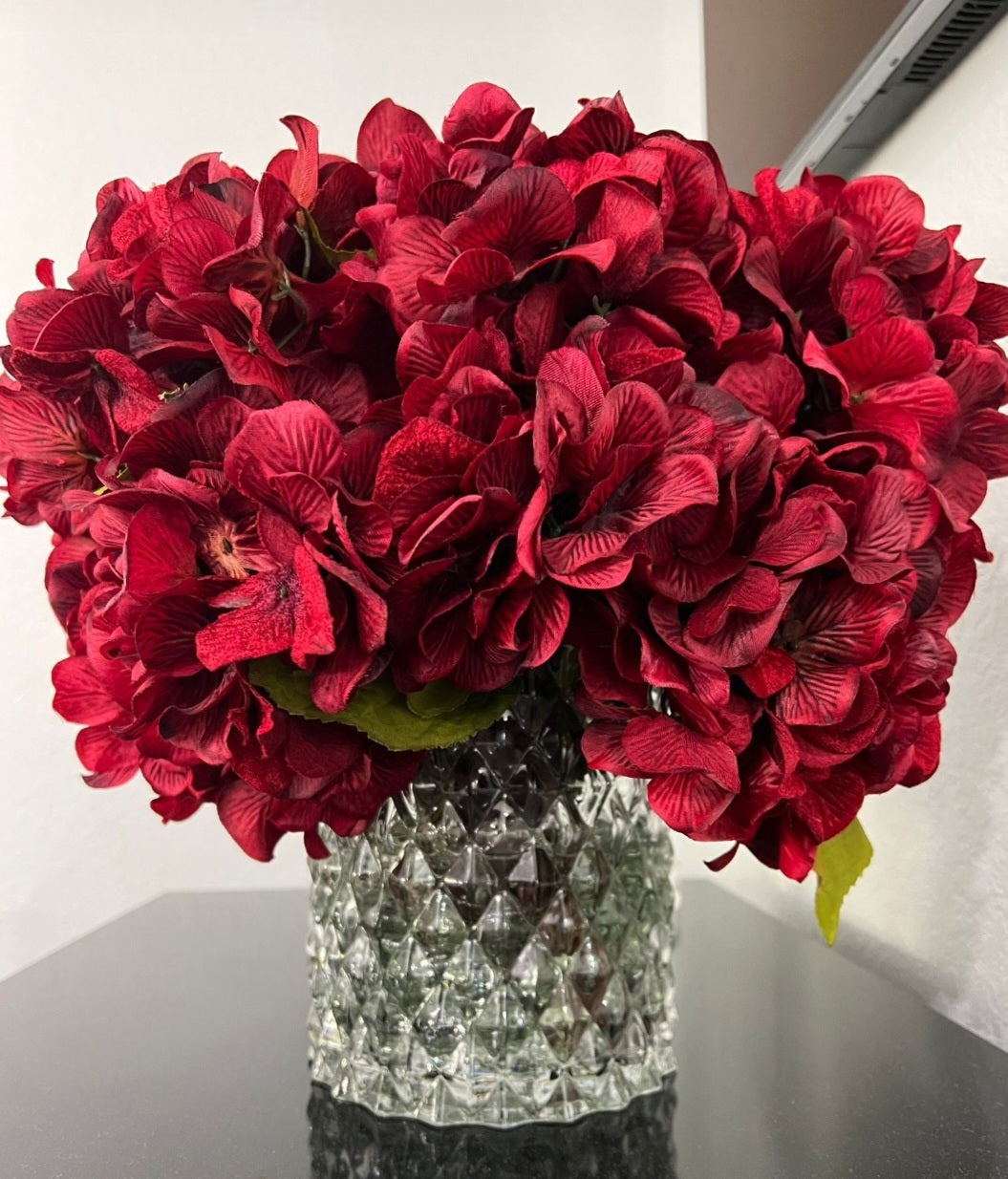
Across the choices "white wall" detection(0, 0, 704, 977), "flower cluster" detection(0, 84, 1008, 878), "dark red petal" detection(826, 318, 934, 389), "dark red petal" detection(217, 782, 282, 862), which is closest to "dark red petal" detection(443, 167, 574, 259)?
"flower cluster" detection(0, 84, 1008, 878)

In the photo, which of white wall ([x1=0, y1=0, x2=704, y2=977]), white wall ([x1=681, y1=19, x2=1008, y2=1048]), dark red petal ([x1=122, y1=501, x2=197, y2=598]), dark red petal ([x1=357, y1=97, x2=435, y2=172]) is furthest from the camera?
white wall ([x1=0, y1=0, x2=704, y2=977])

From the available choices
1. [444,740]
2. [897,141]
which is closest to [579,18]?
[897,141]

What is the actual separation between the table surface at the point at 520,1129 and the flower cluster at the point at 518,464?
0.16m

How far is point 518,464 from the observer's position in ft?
1.01

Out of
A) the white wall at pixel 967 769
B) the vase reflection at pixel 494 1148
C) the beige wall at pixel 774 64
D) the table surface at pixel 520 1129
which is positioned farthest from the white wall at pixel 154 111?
the vase reflection at pixel 494 1148

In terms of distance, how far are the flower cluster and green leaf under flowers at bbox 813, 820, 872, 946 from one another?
8 cm

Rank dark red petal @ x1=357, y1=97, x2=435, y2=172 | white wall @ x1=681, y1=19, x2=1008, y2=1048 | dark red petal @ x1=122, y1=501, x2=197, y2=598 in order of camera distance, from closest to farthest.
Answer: dark red petal @ x1=122, y1=501, x2=197, y2=598, dark red petal @ x1=357, y1=97, x2=435, y2=172, white wall @ x1=681, y1=19, x2=1008, y2=1048

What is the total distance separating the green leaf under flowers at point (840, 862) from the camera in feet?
1.48

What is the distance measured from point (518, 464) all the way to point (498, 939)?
222 millimetres

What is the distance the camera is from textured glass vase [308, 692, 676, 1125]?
0.44 metres

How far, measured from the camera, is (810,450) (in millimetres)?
322

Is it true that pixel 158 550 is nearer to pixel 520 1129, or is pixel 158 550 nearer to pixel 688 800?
pixel 688 800

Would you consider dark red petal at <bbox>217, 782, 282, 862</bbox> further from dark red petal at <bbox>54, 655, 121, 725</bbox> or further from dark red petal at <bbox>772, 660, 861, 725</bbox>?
dark red petal at <bbox>772, 660, 861, 725</bbox>

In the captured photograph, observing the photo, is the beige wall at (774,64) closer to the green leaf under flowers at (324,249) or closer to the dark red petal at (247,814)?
the green leaf under flowers at (324,249)
